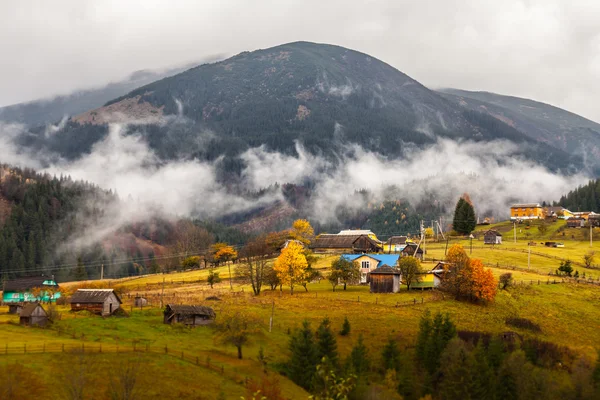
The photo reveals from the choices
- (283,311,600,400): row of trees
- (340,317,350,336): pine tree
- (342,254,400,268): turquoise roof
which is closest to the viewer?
(283,311,600,400): row of trees

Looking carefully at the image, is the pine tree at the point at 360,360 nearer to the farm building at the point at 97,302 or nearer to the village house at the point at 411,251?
the farm building at the point at 97,302

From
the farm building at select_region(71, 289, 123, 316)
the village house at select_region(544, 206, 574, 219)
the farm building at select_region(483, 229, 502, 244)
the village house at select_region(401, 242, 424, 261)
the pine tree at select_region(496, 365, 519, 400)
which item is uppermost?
the village house at select_region(544, 206, 574, 219)

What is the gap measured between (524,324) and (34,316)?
58.4 m

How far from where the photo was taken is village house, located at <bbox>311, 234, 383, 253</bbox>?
141250 mm

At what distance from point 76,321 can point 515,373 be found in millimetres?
47286

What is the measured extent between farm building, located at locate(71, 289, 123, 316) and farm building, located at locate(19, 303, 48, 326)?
30.1 feet

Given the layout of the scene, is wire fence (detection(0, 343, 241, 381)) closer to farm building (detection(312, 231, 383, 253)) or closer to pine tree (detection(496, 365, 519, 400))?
pine tree (detection(496, 365, 519, 400))

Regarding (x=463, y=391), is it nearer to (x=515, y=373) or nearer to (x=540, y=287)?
(x=515, y=373)

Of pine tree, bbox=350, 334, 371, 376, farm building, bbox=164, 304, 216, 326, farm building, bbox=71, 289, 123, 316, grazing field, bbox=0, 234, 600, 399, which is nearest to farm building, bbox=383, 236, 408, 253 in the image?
grazing field, bbox=0, 234, 600, 399

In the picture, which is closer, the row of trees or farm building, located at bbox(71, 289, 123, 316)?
the row of trees

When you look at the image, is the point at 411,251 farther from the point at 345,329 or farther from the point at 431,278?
the point at 345,329

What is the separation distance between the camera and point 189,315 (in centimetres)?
7056

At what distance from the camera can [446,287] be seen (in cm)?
8906

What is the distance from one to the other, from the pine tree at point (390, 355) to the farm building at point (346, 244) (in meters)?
76.0
